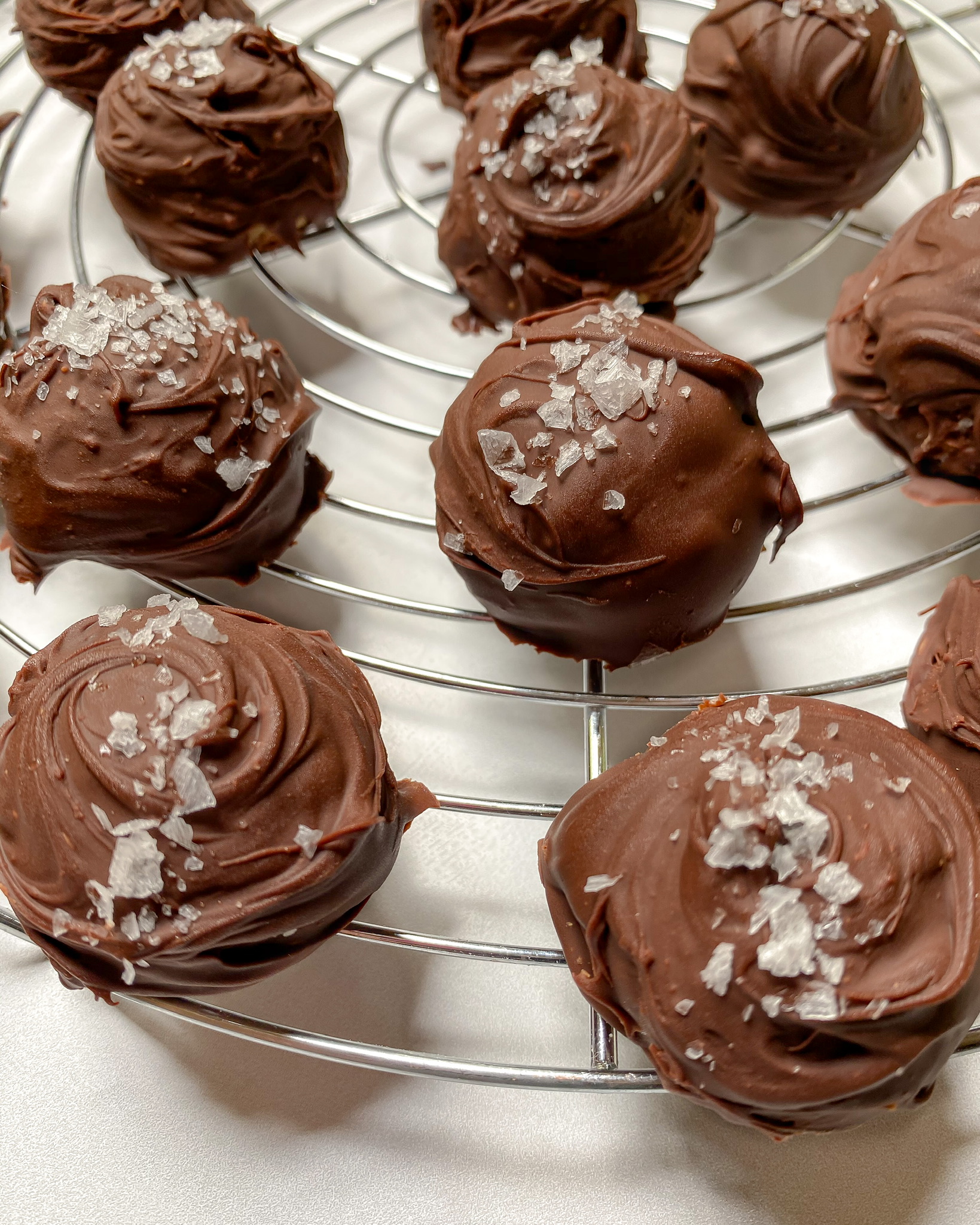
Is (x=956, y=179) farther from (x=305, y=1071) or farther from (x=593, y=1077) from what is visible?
(x=305, y=1071)

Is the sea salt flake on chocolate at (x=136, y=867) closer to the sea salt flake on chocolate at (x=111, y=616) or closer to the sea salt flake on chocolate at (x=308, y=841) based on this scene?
the sea salt flake on chocolate at (x=308, y=841)

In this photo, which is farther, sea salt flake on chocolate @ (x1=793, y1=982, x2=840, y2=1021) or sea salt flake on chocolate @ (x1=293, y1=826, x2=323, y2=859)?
sea salt flake on chocolate @ (x1=293, y1=826, x2=323, y2=859)

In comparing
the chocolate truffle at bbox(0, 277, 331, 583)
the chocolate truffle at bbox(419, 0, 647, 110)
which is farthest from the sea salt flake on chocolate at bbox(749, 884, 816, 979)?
the chocolate truffle at bbox(419, 0, 647, 110)

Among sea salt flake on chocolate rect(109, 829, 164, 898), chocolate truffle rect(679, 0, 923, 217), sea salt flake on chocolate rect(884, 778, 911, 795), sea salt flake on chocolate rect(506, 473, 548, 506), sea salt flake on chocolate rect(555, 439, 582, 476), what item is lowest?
sea salt flake on chocolate rect(884, 778, 911, 795)

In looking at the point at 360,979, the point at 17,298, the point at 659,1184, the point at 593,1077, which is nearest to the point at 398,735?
the point at 360,979

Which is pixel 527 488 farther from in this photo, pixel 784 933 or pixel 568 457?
pixel 784 933

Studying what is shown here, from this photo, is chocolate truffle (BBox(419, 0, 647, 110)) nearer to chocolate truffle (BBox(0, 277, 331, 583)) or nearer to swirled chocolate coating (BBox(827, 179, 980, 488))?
swirled chocolate coating (BBox(827, 179, 980, 488))

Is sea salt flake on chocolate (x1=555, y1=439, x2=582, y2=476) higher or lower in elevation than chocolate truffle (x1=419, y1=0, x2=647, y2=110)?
lower

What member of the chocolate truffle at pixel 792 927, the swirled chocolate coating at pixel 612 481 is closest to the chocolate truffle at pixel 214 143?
the swirled chocolate coating at pixel 612 481
